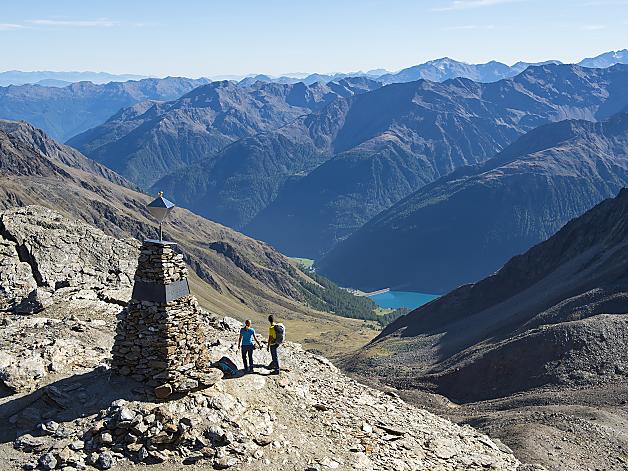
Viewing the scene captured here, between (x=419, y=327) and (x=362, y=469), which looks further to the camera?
(x=419, y=327)

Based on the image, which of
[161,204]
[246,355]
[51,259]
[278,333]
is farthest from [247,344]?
[51,259]

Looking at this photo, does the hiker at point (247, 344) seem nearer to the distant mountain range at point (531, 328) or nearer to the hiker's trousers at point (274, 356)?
the hiker's trousers at point (274, 356)

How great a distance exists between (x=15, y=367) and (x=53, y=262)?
2130cm

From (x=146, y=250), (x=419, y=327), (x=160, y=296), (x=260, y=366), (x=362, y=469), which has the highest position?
(x=146, y=250)

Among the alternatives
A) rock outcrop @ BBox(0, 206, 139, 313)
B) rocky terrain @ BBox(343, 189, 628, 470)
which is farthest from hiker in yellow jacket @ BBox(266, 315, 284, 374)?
rocky terrain @ BBox(343, 189, 628, 470)

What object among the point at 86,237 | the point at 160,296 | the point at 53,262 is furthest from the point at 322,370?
the point at 86,237

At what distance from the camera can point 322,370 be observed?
117 ft

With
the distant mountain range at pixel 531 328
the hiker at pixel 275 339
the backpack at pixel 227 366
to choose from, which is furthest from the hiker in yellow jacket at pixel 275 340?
the distant mountain range at pixel 531 328

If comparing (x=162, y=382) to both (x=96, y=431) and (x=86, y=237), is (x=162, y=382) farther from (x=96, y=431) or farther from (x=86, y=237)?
(x=86, y=237)

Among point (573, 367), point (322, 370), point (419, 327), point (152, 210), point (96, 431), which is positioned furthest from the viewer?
point (419, 327)

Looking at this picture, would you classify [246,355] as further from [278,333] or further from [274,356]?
[278,333]

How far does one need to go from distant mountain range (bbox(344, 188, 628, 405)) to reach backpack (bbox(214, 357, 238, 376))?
45645 mm

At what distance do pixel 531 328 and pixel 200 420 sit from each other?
71399mm

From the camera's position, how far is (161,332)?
2488 cm
